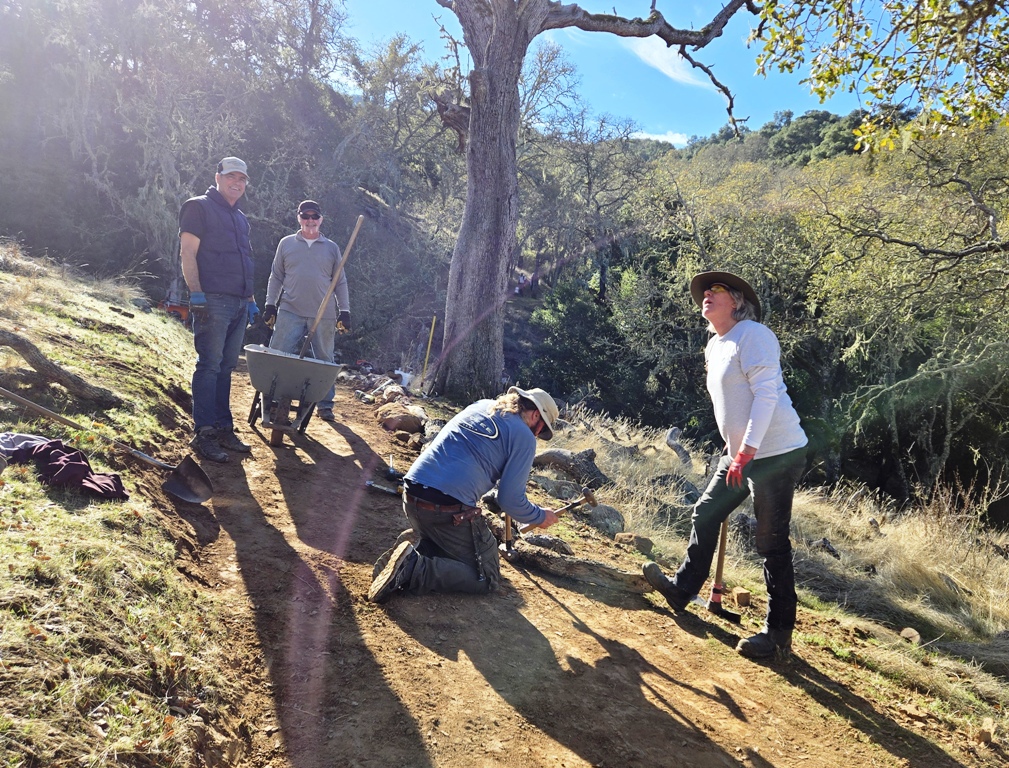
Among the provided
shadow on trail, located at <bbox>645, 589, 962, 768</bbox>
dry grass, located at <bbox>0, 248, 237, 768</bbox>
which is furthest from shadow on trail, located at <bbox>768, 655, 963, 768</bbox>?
dry grass, located at <bbox>0, 248, 237, 768</bbox>

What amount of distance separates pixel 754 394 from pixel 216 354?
3.82 meters

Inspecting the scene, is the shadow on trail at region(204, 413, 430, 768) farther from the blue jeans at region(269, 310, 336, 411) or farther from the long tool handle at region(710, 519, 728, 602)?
the long tool handle at region(710, 519, 728, 602)

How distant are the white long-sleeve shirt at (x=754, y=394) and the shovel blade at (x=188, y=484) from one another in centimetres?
314

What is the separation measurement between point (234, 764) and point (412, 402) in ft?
20.7

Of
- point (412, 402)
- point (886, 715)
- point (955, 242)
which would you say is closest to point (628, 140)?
point (955, 242)

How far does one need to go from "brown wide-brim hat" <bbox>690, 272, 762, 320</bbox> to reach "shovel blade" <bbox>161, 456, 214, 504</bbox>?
3163mm

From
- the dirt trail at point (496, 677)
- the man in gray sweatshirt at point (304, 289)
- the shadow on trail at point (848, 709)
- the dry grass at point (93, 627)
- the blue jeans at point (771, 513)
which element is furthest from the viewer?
the man in gray sweatshirt at point (304, 289)

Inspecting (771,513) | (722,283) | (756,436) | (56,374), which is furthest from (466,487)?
(56,374)

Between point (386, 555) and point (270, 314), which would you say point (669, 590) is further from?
point (270, 314)

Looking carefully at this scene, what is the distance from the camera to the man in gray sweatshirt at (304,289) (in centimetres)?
578

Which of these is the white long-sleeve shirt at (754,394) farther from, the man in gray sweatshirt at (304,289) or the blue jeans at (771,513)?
the man in gray sweatshirt at (304,289)

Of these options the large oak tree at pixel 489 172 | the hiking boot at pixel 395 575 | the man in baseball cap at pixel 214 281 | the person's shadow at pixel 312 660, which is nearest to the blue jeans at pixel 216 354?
the man in baseball cap at pixel 214 281

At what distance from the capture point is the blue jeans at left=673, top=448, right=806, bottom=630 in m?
3.33

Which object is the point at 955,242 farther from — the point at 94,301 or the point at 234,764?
the point at 94,301
